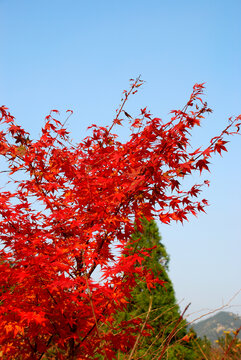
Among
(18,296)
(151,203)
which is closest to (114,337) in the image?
(18,296)

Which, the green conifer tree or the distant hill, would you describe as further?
the distant hill

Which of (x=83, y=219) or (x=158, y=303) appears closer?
(x=83, y=219)

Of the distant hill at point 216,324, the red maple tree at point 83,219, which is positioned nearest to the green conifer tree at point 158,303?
the red maple tree at point 83,219

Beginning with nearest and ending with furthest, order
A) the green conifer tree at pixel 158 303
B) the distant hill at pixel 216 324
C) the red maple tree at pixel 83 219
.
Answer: the red maple tree at pixel 83 219 < the green conifer tree at pixel 158 303 < the distant hill at pixel 216 324

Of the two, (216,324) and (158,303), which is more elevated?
(216,324)

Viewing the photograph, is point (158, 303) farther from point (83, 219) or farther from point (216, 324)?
point (216, 324)

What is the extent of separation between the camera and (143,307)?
8500mm

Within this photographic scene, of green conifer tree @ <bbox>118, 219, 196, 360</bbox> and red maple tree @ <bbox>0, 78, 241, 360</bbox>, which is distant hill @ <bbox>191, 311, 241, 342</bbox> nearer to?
green conifer tree @ <bbox>118, 219, 196, 360</bbox>

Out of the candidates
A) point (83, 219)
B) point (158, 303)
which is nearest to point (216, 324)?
point (158, 303)

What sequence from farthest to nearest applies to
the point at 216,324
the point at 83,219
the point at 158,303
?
the point at 216,324
the point at 158,303
the point at 83,219

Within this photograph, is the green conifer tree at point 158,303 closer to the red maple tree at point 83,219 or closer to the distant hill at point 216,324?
the red maple tree at point 83,219

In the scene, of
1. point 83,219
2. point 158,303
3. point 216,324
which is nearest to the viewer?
point 83,219

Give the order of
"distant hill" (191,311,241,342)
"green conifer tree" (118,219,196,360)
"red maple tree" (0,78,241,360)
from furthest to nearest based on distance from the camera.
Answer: "distant hill" (191,311,241,342) → "green conifer tree" (118,219,196,360) → "red maple tree" (0,78,241,360)

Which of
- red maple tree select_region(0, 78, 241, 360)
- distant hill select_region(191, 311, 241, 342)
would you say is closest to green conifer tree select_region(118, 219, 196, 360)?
red maple tree select_region(0, 78, 241, 360)
